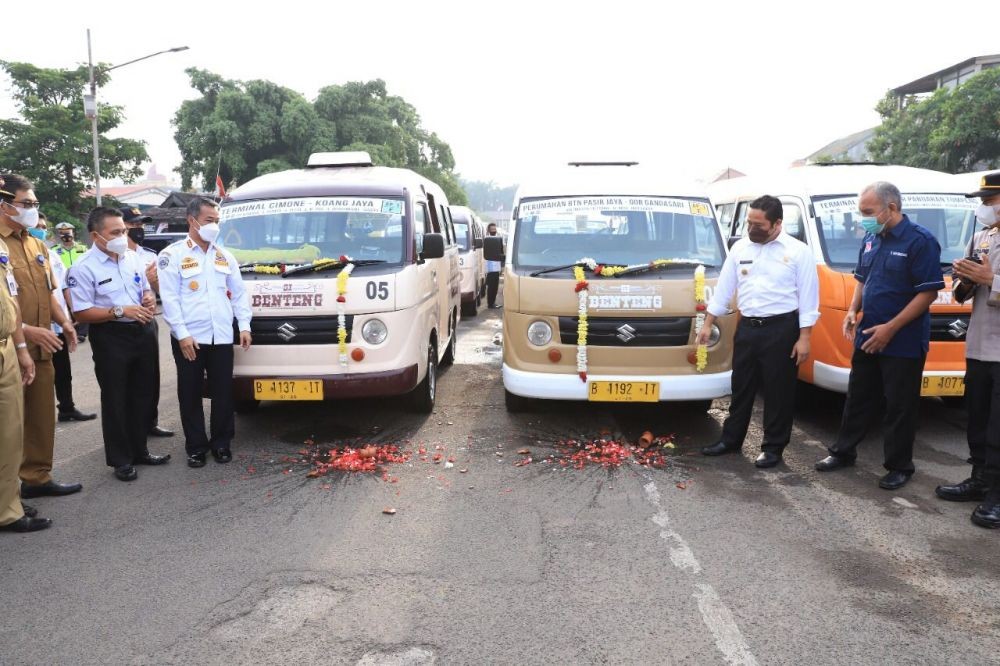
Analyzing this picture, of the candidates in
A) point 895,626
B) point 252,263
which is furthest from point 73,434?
point 895,626

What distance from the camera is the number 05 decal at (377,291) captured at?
224 inches

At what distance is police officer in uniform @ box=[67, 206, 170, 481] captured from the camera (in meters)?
5.03

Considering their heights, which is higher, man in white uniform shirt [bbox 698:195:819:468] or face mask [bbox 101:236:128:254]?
face mask [bbox 101:236:128:254]

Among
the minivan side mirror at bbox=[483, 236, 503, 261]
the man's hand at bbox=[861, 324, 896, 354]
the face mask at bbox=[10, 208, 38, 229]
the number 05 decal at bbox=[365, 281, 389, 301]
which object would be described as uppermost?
the face mask at bbox=[10, 208, 38, 229]

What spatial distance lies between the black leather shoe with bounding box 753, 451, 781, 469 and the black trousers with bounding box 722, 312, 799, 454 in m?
0.04

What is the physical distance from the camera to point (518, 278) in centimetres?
599

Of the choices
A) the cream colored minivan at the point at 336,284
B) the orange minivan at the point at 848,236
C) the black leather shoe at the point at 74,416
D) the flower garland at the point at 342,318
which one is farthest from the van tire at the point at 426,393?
the black leather shoe at the point at 74,416

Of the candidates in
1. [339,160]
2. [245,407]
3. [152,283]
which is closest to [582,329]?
[245,407]

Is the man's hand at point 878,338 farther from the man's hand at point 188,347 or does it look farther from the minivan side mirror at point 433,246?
the man's hand at point 188,347

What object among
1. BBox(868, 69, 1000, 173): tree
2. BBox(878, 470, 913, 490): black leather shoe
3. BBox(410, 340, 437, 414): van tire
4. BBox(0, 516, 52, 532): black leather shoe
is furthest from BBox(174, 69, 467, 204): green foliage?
BBox(878, 470, 913, 490): black leather shoe

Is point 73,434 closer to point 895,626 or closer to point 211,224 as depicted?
point 211,224

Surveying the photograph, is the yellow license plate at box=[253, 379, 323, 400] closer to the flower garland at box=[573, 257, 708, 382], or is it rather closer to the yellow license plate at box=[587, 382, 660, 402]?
the flower garland at box=[573, 257, 708, 382]

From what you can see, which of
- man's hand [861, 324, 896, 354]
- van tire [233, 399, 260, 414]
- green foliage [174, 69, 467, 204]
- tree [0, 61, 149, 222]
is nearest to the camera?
man's hand [861, 324, 896, 354]

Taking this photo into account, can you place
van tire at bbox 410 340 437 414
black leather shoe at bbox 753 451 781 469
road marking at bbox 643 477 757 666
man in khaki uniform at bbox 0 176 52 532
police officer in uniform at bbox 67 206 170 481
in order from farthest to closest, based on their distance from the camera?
van tire at bbox 410 340 437 414 → black leather shoe at bbox 753 451 781 469 → police officer in uniform at bbox 67 206 170 481 → man in khaki uniform at bbox 0 176 52 532 → road marking at bbox 643 477 757 666
